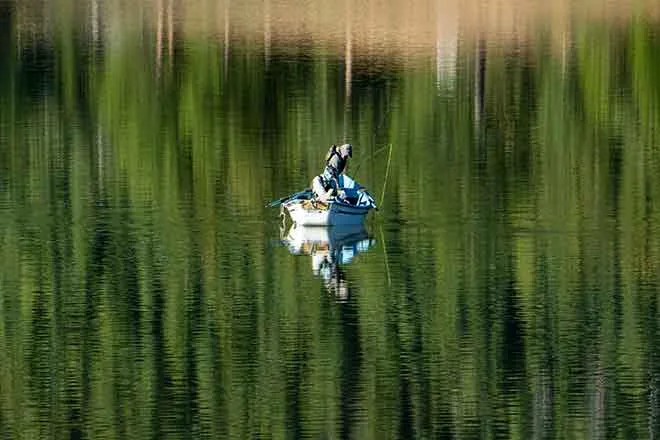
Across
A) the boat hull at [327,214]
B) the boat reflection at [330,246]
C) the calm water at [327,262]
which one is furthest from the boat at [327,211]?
the calm water at [327,262]

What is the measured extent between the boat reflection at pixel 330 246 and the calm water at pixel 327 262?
3.2 inches

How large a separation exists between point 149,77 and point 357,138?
17.0m

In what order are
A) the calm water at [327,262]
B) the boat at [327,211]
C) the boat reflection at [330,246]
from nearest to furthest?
the calm water at [327,262] → the boat reflection at [330,246] → the boat at [327,211]

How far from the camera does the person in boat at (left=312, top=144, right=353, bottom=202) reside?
1704 inches

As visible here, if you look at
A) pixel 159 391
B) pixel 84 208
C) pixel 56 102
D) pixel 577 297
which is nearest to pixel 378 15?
pixel 56 102

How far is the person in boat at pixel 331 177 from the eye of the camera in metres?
43.3

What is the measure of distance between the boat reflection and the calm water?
8 cm

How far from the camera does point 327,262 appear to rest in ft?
132

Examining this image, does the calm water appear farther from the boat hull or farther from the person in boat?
the person in boat

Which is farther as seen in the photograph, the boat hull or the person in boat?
the person in boat

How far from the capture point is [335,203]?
43.0 meters

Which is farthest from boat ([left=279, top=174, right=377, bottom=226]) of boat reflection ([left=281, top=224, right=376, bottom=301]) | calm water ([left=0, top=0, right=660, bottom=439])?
calm water ([left=0, top=0, right=660, bottom=439])

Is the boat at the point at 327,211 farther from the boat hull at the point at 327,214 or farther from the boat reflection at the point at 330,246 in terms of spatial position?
the boat reflection at the point at 330,246

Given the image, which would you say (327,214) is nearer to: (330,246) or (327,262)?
(330,246)
